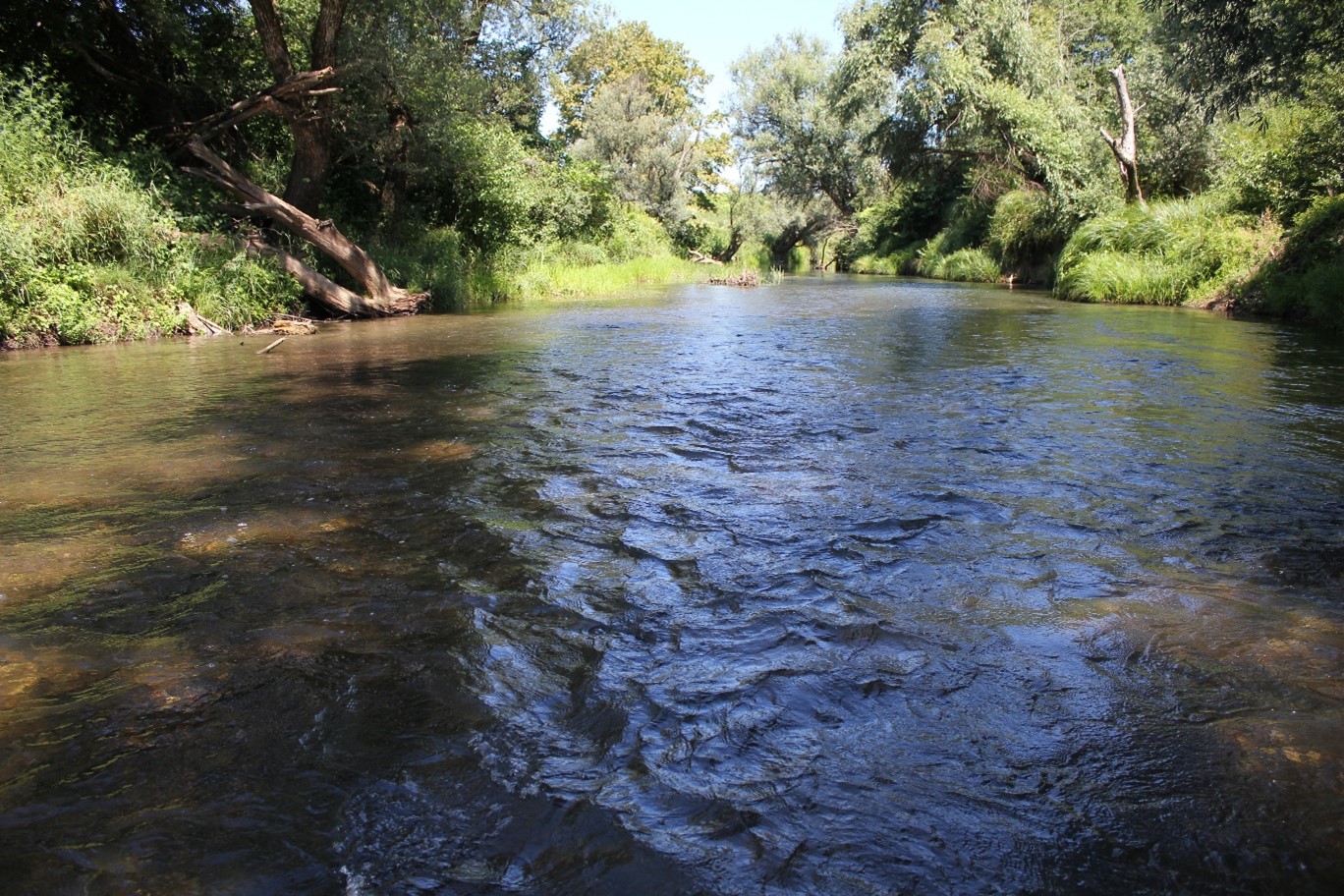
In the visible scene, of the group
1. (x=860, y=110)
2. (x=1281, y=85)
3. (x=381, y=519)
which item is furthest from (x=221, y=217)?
(x=860, y=110)

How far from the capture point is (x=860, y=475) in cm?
588

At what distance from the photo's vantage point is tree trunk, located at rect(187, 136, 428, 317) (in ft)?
52.5

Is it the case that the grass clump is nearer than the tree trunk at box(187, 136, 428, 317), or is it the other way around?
the tree trunk at box(187, 136, 428, 317)

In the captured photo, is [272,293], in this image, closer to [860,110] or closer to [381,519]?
[381,519]

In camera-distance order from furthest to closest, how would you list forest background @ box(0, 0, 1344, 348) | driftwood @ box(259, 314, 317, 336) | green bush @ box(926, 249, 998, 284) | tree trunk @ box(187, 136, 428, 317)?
green bush @ box(926, 249, 998, 284)
tree trunk @ box(187, 136, 428, 317)
driftwood @ box(259, 314, 317, 336)
forest background @ box(0, 0, 1344, 348)

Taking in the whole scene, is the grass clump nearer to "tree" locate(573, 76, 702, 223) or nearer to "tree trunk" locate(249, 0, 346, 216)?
"tree trunk" locate(249, 0, 346, 216)

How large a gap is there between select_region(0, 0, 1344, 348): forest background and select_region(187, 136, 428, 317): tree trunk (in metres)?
0.06

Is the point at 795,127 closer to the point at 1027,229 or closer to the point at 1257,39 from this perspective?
the point at 1027,229

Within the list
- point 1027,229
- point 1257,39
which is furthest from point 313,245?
point 1027,229

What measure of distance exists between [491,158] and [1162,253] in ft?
53.1

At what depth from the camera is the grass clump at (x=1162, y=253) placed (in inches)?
721

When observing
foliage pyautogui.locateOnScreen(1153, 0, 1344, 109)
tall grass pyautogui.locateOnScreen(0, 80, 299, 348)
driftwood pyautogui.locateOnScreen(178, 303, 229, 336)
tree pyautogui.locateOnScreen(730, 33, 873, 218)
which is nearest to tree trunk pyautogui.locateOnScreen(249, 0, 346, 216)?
tall grass pyautogui.locateOnScreen(0, 80, 299, 348)

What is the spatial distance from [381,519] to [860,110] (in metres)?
36.4

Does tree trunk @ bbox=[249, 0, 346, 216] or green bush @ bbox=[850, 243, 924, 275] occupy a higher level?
tree trunk @ bbox=[249, 0, 346, 216]
